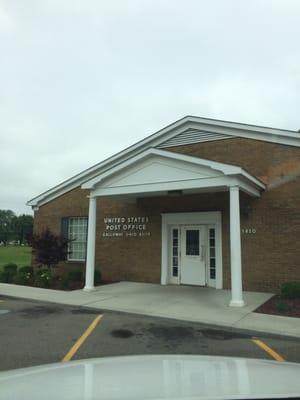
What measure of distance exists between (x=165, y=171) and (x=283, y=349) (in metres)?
7.31

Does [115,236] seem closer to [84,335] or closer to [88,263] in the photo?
[88,263]

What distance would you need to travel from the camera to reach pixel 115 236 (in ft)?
56.4

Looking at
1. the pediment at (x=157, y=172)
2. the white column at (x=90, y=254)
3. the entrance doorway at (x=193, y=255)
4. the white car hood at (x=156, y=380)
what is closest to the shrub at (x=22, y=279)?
the white column at (x=90, y=254)

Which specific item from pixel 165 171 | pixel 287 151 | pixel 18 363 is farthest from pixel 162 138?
pixel 18 363

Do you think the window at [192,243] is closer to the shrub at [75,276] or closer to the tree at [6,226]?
the shrub at [75,276]

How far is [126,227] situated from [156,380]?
47.4 ft

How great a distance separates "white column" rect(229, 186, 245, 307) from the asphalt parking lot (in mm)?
2439

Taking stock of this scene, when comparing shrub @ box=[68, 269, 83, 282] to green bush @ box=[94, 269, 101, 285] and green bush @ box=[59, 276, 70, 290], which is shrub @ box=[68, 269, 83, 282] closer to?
green bush @ box=[94, 269, 101, 285]

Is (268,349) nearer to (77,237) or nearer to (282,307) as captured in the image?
(282,307)

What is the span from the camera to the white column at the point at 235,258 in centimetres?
1094

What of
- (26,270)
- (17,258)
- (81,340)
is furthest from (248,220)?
(17,258)

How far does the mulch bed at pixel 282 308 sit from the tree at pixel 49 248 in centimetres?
911

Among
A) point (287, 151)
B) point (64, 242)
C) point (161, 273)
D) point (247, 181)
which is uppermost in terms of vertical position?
point (287, 151)

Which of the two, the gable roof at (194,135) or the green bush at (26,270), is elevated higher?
the gable roof at (194,135)
